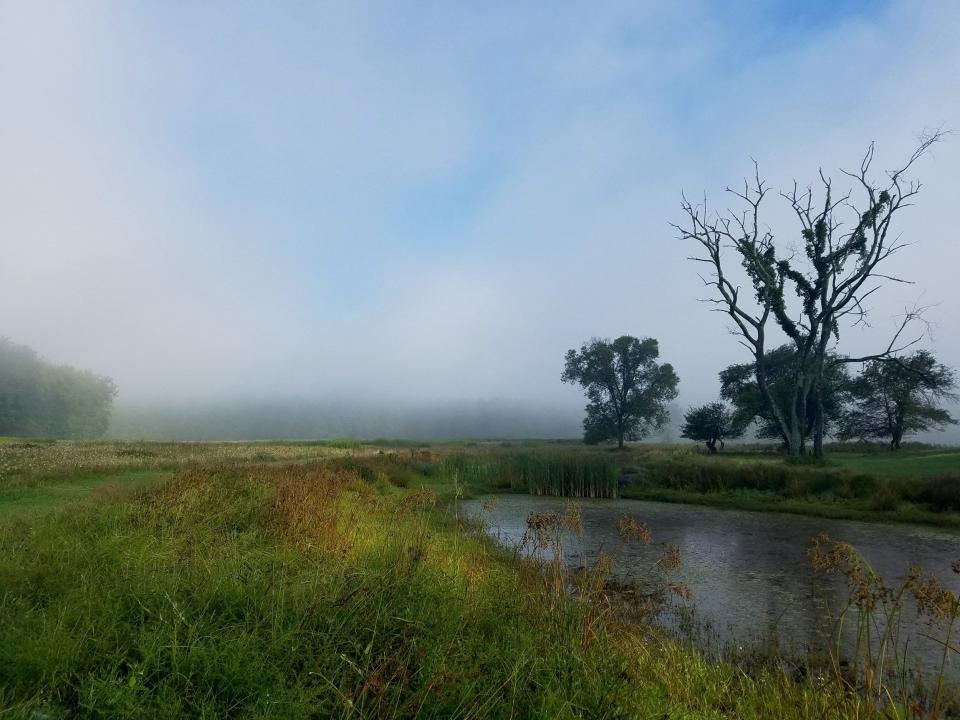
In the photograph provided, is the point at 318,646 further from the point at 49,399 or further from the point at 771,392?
the point at 49,399

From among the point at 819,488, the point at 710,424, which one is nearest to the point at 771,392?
the point at 710,424

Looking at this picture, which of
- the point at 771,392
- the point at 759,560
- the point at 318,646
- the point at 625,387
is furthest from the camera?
the point at 625,387

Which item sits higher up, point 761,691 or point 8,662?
point 8,662

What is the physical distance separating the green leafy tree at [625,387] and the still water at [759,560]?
3971 cm

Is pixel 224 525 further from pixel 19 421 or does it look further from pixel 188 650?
pixel 19 421

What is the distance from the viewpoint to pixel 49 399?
3157 inches

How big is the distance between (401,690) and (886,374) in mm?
49811

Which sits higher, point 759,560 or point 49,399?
point 49,399

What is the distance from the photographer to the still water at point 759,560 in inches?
262

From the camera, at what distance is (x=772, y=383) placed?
4403 cm

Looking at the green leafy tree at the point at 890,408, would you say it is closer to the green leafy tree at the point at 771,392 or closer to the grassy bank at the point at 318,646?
the green leafy tree at the point at 771,392

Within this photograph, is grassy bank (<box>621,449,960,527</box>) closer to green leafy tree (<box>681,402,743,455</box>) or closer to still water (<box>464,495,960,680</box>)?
still water (<box>464,495,960,680</box>)

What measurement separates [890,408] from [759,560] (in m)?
42.2

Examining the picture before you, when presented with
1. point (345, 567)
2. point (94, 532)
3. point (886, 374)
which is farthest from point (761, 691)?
point (886, 374)
